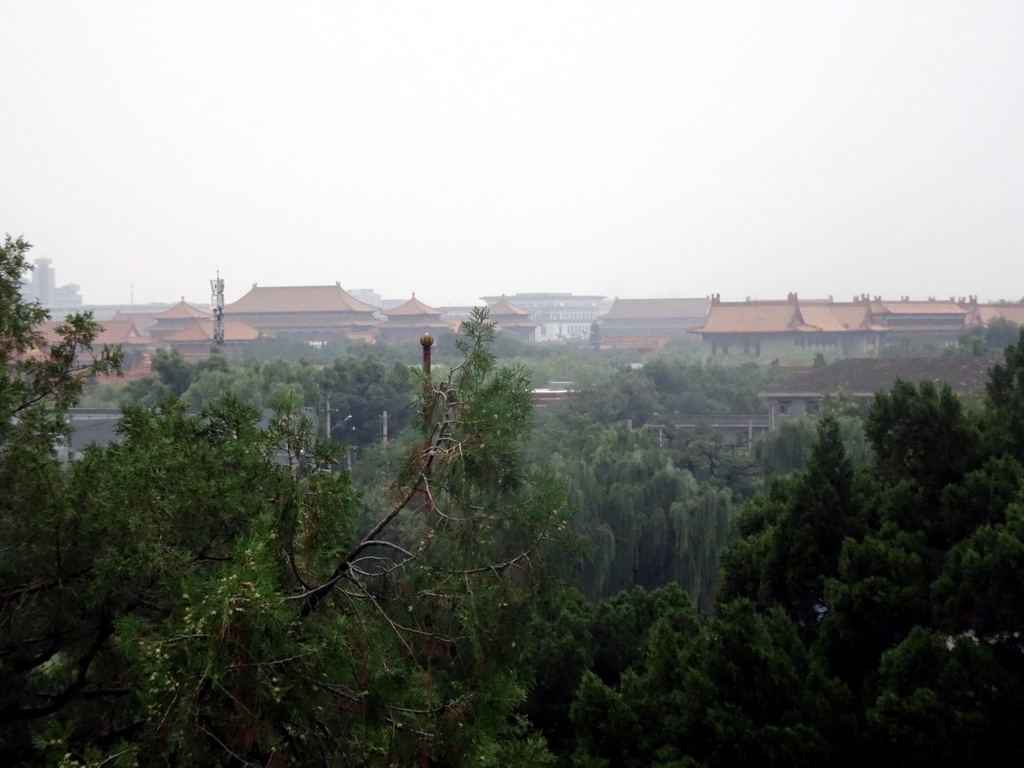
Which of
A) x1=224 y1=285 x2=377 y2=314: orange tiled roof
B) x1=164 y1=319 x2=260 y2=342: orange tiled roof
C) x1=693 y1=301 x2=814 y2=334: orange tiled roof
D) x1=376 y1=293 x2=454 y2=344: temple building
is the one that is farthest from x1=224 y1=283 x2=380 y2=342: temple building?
x1=693 y1=301 x2=814 y2=334: orange tiled roof

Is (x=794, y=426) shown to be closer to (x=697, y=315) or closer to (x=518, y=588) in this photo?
(x=518, y=588)

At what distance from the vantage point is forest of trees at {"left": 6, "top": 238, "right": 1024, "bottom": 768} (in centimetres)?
362

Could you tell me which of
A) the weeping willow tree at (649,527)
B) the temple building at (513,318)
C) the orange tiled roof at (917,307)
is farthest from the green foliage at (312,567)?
the temple building at (513,318)

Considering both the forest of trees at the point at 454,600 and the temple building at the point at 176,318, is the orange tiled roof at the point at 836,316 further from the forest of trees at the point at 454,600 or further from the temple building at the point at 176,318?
the forest of trees at the point at 454,600

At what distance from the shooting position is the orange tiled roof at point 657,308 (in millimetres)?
59062

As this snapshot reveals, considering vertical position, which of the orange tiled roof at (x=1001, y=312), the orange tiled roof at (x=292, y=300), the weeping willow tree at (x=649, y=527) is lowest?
the weeping willow tree at (x=649, y=527)

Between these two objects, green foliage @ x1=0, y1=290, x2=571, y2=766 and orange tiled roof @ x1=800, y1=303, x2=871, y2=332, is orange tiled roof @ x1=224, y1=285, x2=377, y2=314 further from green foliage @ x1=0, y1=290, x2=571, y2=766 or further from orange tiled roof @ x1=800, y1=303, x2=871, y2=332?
green foliage @ x1=0, y1=290, x2=571, y2=766

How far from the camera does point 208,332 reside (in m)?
41.6

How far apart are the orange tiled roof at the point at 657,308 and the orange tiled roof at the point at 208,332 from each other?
22.3 metres

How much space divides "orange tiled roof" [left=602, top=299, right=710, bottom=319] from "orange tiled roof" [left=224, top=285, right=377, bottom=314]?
1708 cm

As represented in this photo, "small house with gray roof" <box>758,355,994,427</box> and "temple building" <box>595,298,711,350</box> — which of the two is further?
"temple building" <box>595,298,711,350</box>

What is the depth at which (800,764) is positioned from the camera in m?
5.24

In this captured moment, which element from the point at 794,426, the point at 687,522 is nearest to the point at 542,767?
the point at 687,522

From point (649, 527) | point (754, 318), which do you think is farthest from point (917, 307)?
point (649, 527)
